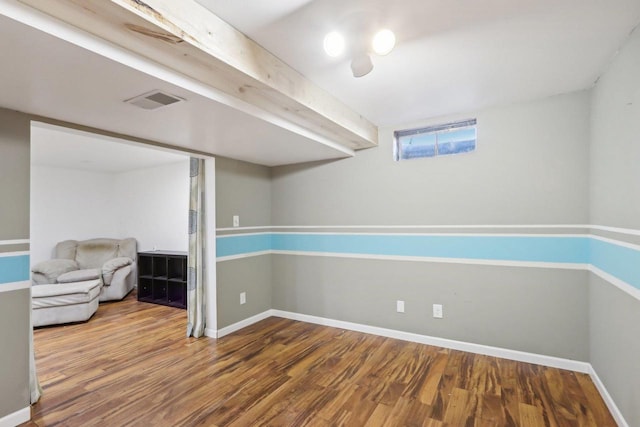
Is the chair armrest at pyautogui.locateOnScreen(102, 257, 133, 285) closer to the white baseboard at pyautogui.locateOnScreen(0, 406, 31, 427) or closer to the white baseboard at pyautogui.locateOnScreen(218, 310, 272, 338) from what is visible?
the white baseboard at pyautogui.locateOnScreen(218, 310, 272, 338)

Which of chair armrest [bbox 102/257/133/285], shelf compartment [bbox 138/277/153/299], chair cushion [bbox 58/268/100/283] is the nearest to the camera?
chair cushion [bbox 58/268/100/283]

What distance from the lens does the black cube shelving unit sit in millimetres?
4719

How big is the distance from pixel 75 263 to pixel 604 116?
698 cm

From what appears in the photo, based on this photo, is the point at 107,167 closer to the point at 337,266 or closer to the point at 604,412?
the point at 337,266

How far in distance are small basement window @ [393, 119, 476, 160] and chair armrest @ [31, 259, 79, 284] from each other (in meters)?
5.35

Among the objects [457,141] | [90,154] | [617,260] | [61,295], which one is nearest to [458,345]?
[617,260]

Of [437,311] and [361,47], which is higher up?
[361,47]

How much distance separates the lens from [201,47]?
143cm

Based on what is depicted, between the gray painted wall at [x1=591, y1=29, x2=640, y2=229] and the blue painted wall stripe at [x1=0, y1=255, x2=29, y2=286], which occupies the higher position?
the gray painted wall at [x1=591, y1=29, x2=640, y2=229]

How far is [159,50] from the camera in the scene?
1.43 metres

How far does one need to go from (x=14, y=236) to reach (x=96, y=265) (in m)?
3.91

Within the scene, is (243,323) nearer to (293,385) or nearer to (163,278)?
(293,385)

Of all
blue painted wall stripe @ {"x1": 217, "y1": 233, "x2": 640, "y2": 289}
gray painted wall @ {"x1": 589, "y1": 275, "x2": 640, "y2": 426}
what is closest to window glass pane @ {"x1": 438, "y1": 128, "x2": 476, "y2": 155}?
blue painted wall stripe @ {"x1": 217, "y1": 233, "x2": 640, "y2": 289}

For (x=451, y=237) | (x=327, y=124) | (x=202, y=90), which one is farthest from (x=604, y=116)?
(x=202, y=90)
